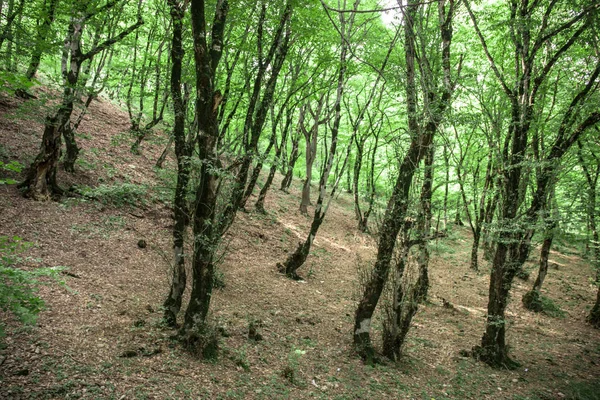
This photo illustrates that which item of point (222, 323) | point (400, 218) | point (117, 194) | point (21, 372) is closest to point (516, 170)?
point (400, 218)

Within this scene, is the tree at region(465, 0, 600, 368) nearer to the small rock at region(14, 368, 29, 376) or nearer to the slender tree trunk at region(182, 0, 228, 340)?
the slender tree trunk at region(182, 0, 228, 340)

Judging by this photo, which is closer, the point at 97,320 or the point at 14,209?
the point at 97,320

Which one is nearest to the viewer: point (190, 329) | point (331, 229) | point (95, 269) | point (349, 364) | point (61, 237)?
point (190, 329)

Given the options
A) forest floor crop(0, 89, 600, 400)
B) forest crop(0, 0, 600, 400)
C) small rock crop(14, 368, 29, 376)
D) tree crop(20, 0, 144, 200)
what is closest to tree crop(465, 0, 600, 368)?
forest crop(0, 0, 600, 400)

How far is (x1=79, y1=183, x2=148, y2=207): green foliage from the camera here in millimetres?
8993

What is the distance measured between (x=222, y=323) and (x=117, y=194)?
5510 mm

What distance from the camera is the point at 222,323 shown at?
6516 millimetres

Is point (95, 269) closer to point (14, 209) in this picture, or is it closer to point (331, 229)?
point (14, 209)

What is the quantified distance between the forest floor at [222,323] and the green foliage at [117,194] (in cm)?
5

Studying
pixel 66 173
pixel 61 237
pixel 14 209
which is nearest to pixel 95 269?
pixel 61 237

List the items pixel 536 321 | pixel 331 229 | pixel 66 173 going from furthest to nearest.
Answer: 1. pixel 331 229
2. pixel 536 321
3. pixel 66 173

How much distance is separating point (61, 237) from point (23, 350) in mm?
3943

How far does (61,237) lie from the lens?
739 cm

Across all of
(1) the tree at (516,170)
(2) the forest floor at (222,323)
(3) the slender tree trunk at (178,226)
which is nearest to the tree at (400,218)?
(2) the forest floor at (222,323)
